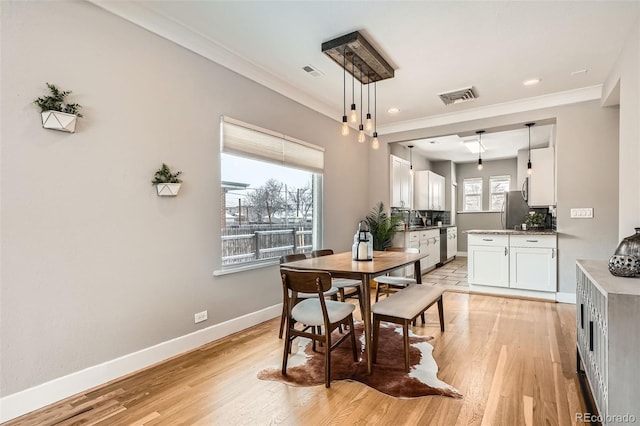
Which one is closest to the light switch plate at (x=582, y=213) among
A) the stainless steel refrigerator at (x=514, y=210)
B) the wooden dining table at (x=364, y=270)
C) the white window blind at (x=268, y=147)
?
the stainless steel refrigerator at (x=514, y=210)

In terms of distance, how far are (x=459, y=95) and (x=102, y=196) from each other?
4.12 m

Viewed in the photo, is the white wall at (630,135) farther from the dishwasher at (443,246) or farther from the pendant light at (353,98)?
the dishwasher at (443,246)

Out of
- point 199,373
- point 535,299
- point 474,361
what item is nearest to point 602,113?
point 535,299

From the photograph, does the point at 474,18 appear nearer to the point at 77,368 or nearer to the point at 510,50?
the point at 510,50

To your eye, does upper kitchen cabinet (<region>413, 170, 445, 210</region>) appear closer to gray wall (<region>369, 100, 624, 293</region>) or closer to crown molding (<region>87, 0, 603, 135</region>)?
crown molding (<region>87, 0, 603, 135</region>)

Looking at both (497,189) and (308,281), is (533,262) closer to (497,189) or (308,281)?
(308,281)

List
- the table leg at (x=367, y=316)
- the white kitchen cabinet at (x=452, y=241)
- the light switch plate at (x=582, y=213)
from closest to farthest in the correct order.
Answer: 1. the table leg at (x=367, y=316)
2. the light switch plate at (x=582, y=213)
3. the white kitchen cabinet at (x=452, y=241)

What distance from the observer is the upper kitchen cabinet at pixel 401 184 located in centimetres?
Answer: 589

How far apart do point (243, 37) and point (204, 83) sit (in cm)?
54

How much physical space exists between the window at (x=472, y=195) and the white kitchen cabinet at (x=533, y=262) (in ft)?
15.7

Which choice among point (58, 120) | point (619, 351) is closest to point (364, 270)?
point (619, 351)

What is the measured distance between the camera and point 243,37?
9.51 feet

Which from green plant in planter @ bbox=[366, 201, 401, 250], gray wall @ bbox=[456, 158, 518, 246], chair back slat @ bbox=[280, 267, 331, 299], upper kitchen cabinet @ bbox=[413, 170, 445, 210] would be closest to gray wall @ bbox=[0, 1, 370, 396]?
chair back slat @ bbox=[280, 267, 331, 299]

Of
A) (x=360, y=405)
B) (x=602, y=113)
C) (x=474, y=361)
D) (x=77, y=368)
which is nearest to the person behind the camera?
(x=360, y=405)
